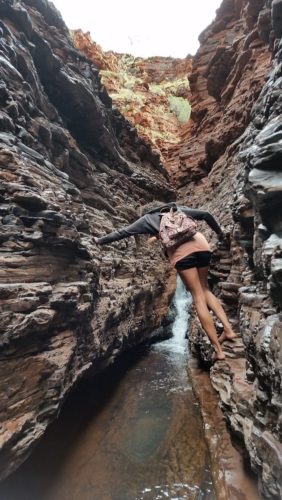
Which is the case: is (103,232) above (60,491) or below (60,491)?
above

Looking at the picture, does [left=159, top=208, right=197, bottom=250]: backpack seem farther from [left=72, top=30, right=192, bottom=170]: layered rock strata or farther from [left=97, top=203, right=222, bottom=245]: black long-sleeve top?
[left=72, top=30, right=192, bottom=170]: layered rock strata

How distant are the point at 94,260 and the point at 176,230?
2670 millimetres

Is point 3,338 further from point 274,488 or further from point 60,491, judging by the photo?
point 274,488

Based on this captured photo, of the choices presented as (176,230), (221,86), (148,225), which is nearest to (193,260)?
(176,230)

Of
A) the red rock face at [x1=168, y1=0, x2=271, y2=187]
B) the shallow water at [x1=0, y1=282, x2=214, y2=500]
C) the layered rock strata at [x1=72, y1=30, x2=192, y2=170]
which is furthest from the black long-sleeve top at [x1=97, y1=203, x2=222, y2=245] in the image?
the layered rock strata at [x1=72, y1=30, x2=192, y2=170]

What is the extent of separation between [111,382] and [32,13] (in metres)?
12.0

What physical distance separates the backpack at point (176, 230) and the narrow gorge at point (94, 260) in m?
0.80

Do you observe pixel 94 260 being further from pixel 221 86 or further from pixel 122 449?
pixel 221 86

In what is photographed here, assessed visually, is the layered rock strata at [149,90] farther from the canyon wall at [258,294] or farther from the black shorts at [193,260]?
the black shorts at [193,260]

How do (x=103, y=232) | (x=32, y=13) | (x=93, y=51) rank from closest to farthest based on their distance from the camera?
(x=103, y=232) < (x=32, y=13) < (x=93, y=51)

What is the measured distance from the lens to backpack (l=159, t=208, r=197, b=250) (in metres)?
3.74

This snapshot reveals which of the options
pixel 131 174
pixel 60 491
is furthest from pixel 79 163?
pixel 60 491

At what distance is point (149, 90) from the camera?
35.0m

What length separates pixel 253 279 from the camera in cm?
429
